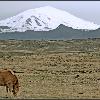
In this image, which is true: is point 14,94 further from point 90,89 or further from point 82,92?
point 90,89

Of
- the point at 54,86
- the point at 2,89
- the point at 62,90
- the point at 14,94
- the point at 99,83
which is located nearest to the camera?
the point at 14,94

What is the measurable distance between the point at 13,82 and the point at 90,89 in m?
8.59

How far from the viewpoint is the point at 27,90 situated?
27844 mm

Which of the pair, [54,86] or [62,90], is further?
[54,86]

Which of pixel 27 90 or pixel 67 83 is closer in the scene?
pixel 27 90

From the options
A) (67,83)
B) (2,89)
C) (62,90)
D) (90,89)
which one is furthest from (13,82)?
(67,83)

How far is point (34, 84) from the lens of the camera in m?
32.2

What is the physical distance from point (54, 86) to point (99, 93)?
5.23 m

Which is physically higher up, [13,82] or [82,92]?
[13,82]

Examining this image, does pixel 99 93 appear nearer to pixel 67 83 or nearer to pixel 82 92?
pixel 82 92

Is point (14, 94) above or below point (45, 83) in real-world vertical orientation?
above

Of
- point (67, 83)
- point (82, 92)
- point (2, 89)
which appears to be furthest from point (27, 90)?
point (67, 83)

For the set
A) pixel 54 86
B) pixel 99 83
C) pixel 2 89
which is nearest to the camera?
pixel 2 89

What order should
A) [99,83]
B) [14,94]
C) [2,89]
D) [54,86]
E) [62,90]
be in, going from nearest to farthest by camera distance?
[14,94] → [2,89] → [62,90] → [54,86] → [99,83]
